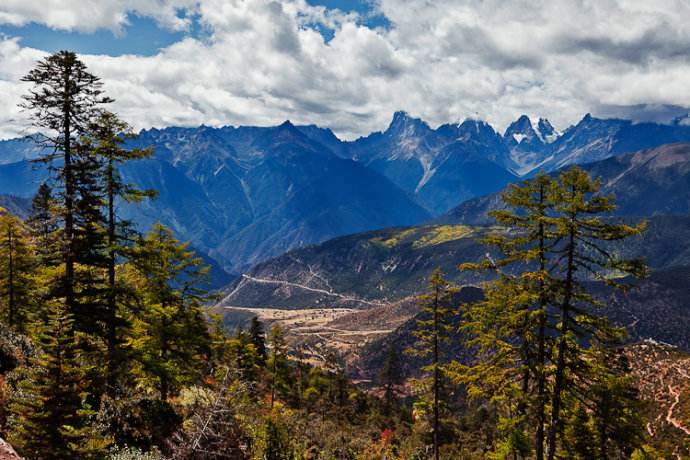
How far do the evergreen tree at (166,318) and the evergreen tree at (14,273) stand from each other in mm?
15724

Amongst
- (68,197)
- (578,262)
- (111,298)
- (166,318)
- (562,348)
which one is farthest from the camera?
(166,318)

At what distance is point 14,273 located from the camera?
3897 centimetres

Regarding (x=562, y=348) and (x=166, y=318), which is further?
(x=166, y=318)

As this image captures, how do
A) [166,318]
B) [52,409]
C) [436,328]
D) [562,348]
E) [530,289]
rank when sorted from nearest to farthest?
[52,409], [562,348], [530,289], [166,318], [436,328]

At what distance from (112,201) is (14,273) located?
892 inches

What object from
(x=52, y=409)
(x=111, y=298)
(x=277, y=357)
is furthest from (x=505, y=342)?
(x=277, y=357)

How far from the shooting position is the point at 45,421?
503 inches

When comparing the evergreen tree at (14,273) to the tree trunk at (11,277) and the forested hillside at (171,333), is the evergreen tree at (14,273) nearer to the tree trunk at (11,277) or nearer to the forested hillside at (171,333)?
the tree trunk at (11,277)

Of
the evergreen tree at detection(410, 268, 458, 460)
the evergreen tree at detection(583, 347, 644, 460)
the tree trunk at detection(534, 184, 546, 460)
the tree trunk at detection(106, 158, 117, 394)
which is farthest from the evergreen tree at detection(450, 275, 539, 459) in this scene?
the tree trunk at detection(106, 158, 117, 394)

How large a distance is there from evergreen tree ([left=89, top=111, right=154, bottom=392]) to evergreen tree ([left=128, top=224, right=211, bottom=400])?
147 cm

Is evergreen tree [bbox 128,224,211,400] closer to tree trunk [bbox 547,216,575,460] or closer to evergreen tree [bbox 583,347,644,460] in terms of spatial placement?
tree trunk [bbox 547,216,575,460]

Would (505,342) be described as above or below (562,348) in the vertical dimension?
below

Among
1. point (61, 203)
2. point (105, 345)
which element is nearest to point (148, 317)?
point (105, 345)

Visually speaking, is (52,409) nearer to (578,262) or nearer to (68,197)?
(68,197)
